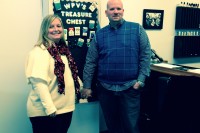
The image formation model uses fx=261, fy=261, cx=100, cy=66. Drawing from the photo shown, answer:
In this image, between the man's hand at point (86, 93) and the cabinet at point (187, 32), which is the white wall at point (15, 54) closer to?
the man's hand at point (86, 93)

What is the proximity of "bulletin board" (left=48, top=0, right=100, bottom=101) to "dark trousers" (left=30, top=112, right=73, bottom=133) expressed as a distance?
57 centimetres

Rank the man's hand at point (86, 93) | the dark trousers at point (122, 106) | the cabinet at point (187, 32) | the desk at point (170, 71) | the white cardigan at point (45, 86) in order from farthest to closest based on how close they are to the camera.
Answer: the cabinet at point (187, 32), the desk at point (170, 71), the man's hand at point (86, 93), the dark trousers at point (122, 106), the white cardigan at point (45, 86)

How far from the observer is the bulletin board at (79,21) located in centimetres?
234

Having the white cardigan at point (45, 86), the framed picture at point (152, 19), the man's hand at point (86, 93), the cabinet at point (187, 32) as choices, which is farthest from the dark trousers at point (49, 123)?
the cabinet at point (187, 32)

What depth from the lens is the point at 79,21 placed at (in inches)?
95.7

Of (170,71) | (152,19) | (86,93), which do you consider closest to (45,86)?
(86,93)

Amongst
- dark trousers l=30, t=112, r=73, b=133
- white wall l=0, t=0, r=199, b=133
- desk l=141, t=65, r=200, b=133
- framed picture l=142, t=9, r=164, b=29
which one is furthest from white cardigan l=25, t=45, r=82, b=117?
framed picture l=142, t=9, r=164, b=29

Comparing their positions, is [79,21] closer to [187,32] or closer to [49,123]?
[49,123]

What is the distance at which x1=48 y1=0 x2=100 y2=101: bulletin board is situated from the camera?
7.66 feet

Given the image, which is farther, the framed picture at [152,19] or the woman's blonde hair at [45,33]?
the framed picture at [152,19]

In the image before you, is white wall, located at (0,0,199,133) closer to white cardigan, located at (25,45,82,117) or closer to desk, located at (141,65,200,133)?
white cardigan, located at (25,45,82,117)

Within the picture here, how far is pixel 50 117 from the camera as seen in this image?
6.36 ft

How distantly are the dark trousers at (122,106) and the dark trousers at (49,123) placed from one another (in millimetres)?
449

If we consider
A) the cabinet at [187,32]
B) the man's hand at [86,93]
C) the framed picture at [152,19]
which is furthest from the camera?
the cabinet at [187,32]
